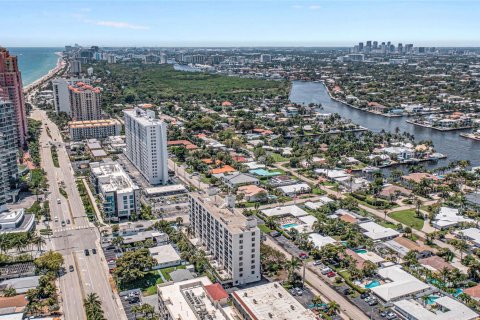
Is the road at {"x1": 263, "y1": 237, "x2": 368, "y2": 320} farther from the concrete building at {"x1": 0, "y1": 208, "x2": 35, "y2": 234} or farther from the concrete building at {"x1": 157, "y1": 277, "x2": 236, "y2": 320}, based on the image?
the concrete building at {"x1": 0, "y1": 208, "x2": 35, "y2": 234}

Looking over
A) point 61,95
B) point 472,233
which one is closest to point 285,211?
point 472,233

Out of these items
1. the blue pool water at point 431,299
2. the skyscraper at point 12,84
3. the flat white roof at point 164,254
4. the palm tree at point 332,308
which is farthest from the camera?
the skyscraper at point 12,84

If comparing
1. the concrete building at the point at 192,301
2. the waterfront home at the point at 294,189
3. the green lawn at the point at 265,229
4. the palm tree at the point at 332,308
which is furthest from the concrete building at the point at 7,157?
the palm tree at the point at 332,308

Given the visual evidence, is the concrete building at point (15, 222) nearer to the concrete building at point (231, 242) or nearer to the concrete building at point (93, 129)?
the concrete building at point (231, 242)

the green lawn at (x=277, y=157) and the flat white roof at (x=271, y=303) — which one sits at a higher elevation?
the flat white roof at (x=271, y=303)

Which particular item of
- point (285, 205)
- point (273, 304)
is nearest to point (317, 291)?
point (273, 304)

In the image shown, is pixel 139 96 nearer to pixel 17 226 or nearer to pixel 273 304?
pixel 17 226

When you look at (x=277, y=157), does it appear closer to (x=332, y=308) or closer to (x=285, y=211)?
(x=285, y=211)
